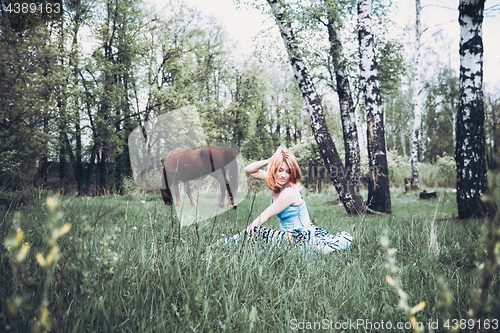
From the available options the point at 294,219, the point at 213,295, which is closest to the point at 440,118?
the point at 294,219

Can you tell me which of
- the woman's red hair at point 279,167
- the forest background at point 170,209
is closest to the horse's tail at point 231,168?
the forest background at point 170,209

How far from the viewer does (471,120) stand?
16.0 feet

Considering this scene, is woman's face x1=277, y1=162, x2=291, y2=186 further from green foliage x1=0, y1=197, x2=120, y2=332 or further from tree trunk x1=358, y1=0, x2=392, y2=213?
tree trunk x1=358, y1=0, x2=392, y2=213

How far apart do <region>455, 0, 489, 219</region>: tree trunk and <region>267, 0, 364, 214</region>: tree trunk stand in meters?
2.11

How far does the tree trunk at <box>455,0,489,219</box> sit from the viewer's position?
15.8ft

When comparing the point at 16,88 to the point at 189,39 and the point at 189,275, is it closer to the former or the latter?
the point at 189,275

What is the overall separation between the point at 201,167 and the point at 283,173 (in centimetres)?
436

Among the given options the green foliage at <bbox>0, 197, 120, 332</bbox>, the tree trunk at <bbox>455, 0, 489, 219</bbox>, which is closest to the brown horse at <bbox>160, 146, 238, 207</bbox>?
the green foliage at <bbox>0, 197, 120, 332</bbox>

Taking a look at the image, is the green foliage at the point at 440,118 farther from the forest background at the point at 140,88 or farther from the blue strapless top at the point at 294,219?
the blue strapless top at the point at 294,219

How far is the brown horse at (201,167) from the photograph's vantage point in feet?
22.2

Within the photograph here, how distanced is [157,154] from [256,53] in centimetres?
1298

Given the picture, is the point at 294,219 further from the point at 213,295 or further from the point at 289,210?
the point at 213,295

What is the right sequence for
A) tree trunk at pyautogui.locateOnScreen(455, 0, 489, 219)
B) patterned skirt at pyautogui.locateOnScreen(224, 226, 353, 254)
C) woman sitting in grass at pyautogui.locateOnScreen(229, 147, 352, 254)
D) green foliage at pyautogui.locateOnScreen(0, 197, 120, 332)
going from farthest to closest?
1. tree trunk at pyautogui.locateOnScreen(455, 0, 489, 219)
2. woman sitting in grass at pyautogui.locateOnScreen(229, 147, 352, 254)
3. patterned skirt at pyautogui.locateOnScreen(224, 226, 353, 254)
4. green foliage at pyautogui.locateOnScreen(0, 197, 120, 332)

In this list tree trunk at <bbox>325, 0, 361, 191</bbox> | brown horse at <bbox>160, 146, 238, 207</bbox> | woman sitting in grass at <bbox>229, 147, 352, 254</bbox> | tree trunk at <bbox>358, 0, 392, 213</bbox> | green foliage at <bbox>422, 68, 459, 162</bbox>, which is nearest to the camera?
woman sitting in grass at <bbox>229, 147, 352, 254</bbox>
